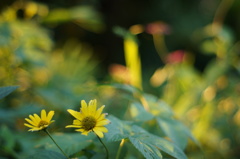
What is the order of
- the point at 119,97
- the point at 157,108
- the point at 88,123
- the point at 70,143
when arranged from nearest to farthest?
the point at 88,123
the point at 70,143
the point at 157,108
the point at 119,97

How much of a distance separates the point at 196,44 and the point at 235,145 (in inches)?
91.7

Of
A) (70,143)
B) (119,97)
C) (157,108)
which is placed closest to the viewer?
(70,143)

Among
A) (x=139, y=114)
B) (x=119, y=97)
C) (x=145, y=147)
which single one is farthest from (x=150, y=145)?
(x=119, y=97)

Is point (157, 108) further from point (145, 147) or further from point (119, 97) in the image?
point (119, 97)

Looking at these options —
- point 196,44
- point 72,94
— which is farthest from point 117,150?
point 196,44

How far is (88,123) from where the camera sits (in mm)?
462

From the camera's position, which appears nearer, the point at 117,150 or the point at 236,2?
the point at 117,150

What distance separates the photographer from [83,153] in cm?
60

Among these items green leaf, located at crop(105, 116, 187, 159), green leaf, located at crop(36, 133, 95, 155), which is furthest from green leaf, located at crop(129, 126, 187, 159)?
green leaf, located at crop(36, 133, 95, 155)

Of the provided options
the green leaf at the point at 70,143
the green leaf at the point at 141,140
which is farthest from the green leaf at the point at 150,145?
the green leaf at the point at 70,143

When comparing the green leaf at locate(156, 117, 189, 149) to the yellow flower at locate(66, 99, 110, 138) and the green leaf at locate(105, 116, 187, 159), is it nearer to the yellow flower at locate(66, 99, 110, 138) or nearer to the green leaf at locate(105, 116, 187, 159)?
the green leaf at locate(105, 116, 187, 159)

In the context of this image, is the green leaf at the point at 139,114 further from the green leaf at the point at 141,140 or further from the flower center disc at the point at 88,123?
the flower center disc at the point at 88,123

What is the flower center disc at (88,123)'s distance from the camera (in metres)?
0.46

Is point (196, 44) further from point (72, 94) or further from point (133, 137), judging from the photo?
point (133, 137)
